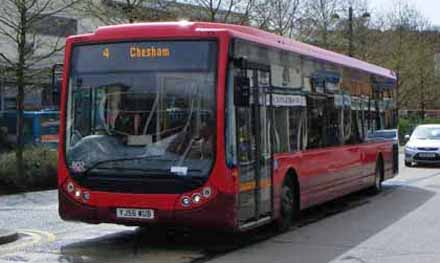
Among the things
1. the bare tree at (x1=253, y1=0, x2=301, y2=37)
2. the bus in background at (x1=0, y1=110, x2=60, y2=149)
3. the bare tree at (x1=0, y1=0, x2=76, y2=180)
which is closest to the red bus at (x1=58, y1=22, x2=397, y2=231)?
the bare tree at (x1=0, y1=0, x2=76, y2=180)

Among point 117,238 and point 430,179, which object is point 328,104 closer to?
point 117,238

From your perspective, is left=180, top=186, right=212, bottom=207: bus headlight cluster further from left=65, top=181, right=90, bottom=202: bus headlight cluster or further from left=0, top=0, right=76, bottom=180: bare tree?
left=0, top=0, right=76, bottom=180: bare tree

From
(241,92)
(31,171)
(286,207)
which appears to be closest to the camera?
(241,92)

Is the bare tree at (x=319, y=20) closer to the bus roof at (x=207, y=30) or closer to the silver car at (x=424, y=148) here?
the silver car at (x=424, y=148)

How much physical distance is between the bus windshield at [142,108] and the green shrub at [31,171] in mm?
9202

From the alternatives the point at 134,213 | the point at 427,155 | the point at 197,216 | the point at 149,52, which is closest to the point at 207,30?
the point at 149,52

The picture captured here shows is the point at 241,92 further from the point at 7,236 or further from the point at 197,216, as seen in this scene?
the point at 7,236

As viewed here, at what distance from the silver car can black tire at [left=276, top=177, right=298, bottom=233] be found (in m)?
17.6

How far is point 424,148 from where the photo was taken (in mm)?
29344

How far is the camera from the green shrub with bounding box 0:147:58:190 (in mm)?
19297

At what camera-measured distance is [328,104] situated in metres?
14.7

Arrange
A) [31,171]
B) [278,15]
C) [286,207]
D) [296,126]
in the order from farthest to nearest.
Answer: [278,15], [31,171], [296,126], [286,207]

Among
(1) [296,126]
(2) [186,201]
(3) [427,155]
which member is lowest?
(3) [427,155]

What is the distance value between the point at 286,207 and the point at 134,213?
9.97 ft
